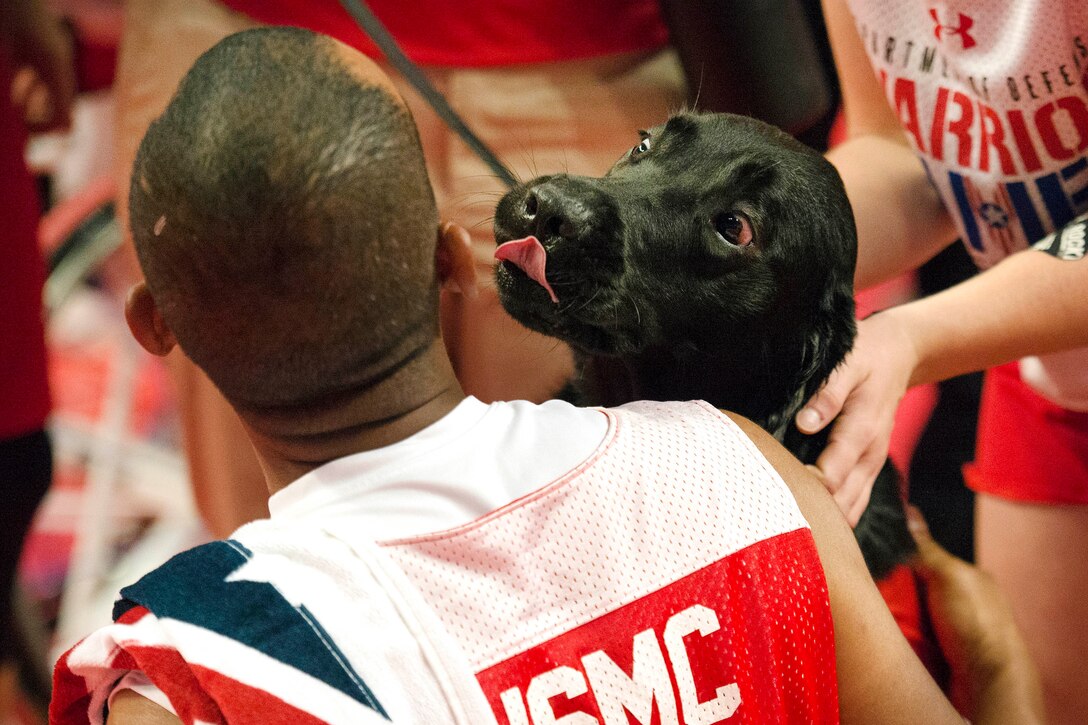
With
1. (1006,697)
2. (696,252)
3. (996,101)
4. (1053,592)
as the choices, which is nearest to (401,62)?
(696,252)

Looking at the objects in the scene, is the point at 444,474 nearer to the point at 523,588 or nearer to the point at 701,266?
the point at 523,588

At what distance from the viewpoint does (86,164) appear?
101 inches

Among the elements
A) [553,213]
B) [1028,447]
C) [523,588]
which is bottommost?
[1028,447]

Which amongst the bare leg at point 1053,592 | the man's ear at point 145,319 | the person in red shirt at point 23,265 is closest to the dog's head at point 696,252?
the man's ear at point 145,319

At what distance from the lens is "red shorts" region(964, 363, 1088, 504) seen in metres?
1.39

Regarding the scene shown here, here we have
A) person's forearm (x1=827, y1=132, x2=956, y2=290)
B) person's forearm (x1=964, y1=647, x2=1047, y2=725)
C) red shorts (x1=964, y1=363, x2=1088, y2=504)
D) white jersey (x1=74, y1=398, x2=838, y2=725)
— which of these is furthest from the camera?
red shorts (x1=964, y1=363, x2=1088, y2=504)

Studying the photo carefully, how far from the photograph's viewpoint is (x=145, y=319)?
709mm

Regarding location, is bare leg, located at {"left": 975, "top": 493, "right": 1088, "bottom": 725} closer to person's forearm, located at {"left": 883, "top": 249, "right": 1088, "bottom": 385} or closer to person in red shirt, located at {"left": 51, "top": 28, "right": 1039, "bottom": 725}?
person's forearm, located at {"left": 883, "top": 249, "right": 1088, "bottom": 385}

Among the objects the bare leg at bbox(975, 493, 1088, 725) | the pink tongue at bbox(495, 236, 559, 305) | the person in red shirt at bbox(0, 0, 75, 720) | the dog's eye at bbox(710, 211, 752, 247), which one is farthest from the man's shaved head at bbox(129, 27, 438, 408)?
the bare leg at bbox(975, 493, 1088, 725)

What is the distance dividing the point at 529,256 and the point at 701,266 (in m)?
0.18

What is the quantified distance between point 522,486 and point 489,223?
43 cm

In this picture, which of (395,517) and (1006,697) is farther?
(1006,697)

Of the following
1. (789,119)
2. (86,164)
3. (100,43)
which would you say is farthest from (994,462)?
(86,164)

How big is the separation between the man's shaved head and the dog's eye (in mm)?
363
